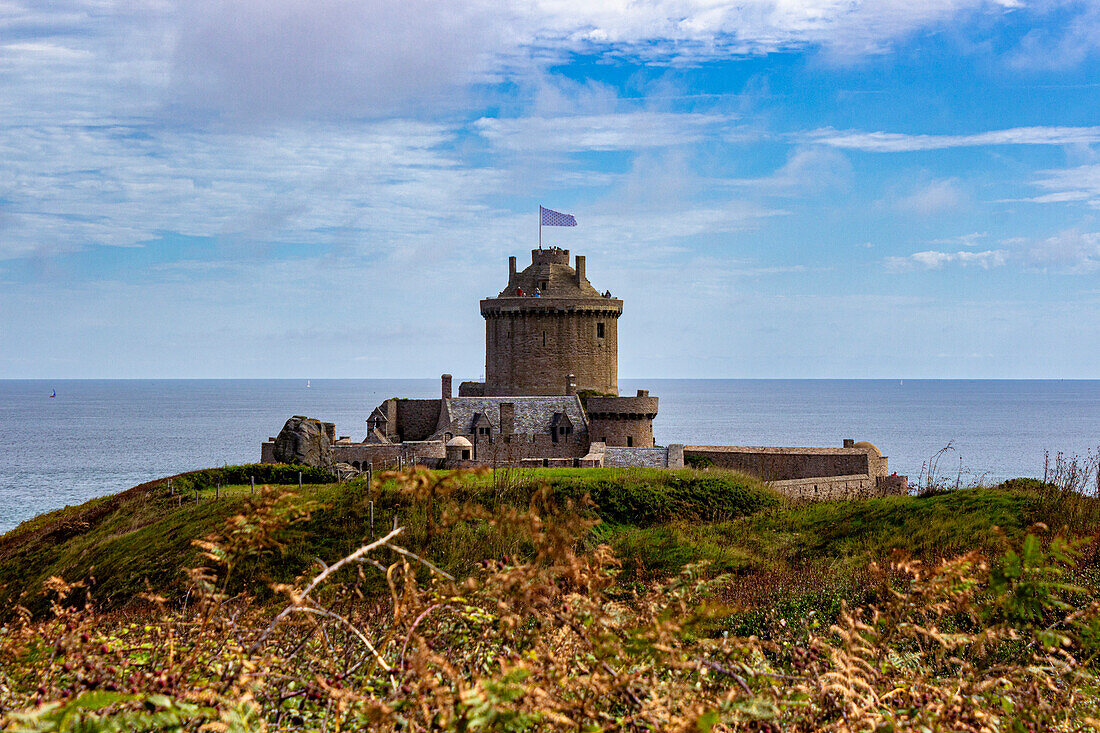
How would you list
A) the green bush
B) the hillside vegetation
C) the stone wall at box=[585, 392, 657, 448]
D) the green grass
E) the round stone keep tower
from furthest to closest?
1. the round stone keep tower
2. the stone wall at box=[585, 392, 657, 448]
3. the green bush
4. the green grass
5. the hillside vegetation

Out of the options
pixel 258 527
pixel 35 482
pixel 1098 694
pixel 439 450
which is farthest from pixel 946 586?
pixel 35 482

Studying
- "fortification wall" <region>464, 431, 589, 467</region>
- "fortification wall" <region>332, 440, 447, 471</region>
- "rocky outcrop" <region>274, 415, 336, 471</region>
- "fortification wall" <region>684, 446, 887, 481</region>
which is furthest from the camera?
"fortification wall" <region>464, 431, 589, 467</region>

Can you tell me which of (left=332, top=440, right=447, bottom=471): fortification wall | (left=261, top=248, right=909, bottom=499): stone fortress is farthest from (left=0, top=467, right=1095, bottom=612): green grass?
(left=332, top=440, right=447, bottom=471): fortification wall

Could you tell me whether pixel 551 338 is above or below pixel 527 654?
above

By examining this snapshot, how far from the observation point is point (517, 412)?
4681 cm

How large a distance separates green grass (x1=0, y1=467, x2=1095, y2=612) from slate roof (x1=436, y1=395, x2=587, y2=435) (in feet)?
49.3

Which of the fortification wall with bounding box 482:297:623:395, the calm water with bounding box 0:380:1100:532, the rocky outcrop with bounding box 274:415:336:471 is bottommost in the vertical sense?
the calm water with bounding box 0:380:1100:532

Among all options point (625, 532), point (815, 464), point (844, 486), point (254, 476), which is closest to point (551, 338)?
point (815, 464)

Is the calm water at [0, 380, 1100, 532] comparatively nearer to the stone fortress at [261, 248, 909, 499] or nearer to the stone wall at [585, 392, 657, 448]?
the stone fortress at [261, 248, 909, 499]

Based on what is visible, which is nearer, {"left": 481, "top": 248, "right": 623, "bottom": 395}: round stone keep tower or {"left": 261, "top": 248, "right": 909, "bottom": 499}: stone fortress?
{"left": 261, "top": 248, "right": 909, "bottom": 499}: stone fortress

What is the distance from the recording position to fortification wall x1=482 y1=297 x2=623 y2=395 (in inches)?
2127

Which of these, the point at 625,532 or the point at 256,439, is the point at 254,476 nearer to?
the point at 625,532

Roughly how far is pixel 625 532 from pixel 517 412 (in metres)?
23.5

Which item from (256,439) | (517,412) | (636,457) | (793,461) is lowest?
(256,439)
